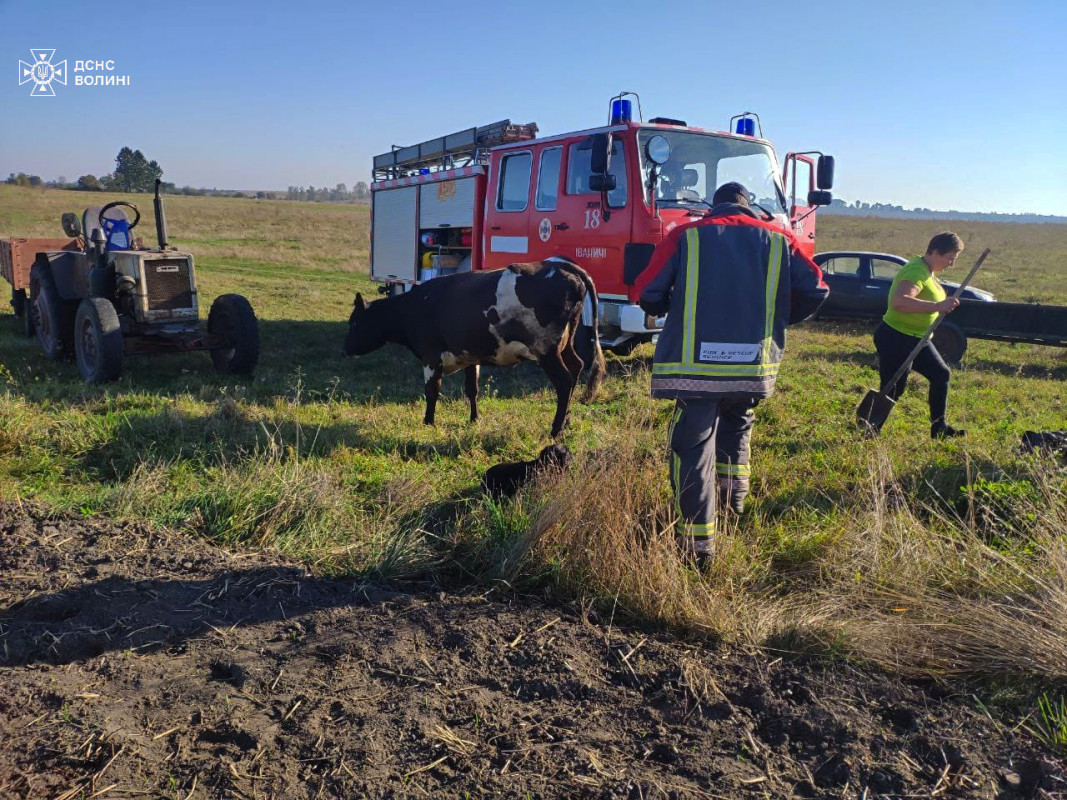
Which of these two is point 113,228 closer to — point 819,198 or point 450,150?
point 450,150

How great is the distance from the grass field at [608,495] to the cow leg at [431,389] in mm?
159

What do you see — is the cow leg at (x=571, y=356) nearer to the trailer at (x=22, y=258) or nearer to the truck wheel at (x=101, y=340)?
the truck wheel at (x=101, y=340)

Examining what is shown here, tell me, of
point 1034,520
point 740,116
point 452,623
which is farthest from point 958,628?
point 740,116

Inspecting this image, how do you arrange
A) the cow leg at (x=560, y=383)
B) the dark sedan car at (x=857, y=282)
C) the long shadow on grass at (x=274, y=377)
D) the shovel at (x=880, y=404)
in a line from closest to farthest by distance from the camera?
the shovel at (x=880, y=404), the cow leg at (x=560, y=383), the long shadow on grass at (x=274, y=377), the dark sedan car at (x=857, y=282)

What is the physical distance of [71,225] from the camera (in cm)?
895

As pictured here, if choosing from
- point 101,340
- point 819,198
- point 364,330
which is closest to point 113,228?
point 101,340

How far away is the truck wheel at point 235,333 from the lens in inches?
307

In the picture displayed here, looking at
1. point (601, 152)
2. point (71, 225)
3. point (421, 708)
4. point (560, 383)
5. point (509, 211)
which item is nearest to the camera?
point (421, 708)

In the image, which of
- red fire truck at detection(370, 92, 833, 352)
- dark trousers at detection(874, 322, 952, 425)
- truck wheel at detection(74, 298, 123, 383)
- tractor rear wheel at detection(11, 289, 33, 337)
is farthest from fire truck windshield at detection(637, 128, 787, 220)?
tractor rear wheel at detection(11, 289, 33, 337)

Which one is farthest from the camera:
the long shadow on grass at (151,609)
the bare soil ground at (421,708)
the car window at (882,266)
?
the car window at (882,266)

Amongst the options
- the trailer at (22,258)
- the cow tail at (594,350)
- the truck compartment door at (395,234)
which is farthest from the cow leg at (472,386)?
the trailer at (22,258)

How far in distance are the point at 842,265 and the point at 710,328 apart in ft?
36.8

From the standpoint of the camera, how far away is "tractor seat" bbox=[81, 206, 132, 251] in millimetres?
8416

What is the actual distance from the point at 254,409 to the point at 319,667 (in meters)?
4.22
